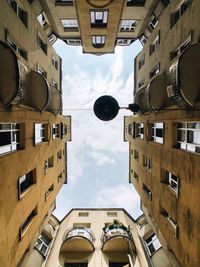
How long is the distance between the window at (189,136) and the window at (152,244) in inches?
443

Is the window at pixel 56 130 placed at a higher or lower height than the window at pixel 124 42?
lower

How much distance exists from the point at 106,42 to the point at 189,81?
1660 centimetres

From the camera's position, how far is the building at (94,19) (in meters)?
17.0

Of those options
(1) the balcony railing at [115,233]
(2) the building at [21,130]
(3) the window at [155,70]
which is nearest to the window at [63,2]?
(2) the building at [21,130]

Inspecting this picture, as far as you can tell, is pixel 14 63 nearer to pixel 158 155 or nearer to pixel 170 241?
pixel 158 155

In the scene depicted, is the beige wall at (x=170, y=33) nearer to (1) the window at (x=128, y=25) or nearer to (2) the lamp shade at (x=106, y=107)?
(1) the window at (x=128, y=25)

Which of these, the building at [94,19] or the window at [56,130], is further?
the window at [56,130]

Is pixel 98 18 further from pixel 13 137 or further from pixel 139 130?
pixel 13 137

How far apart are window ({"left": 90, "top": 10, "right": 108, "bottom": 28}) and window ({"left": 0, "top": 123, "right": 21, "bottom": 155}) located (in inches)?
432

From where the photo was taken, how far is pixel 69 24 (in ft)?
76.3

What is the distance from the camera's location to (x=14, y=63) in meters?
9.23

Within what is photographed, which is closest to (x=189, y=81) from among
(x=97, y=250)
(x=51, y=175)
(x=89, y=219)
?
(x=51, y=175)

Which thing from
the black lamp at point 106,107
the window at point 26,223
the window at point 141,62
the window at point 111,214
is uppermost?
the window at point 141,62

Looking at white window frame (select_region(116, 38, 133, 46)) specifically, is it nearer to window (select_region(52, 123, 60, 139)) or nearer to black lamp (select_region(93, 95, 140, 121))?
window (select_region(52, 123, 60, 139))
